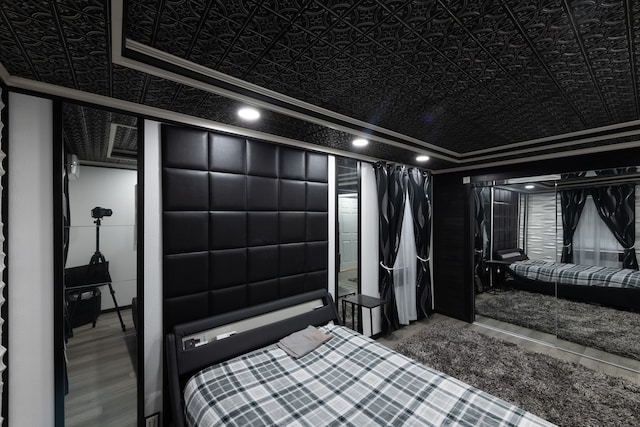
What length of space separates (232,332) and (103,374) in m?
0.93

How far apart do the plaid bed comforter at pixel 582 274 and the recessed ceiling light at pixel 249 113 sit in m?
4.31

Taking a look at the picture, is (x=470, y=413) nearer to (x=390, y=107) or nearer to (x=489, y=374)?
(x=489, y=374)

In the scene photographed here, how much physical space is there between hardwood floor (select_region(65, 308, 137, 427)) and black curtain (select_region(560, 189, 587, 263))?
16.1 feet

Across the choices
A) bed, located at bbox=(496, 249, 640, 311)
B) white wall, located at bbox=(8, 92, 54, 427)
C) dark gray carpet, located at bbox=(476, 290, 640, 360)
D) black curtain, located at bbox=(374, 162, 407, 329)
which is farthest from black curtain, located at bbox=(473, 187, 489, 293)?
white wall, located at bbox=(8, 92, 54, 427)

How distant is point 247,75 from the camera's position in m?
1.58

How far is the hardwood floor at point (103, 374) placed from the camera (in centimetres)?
178

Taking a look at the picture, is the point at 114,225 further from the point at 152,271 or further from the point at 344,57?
the point at 344,57

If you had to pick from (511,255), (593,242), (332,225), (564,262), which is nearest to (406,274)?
(332,225)

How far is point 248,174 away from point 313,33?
1.42 meters

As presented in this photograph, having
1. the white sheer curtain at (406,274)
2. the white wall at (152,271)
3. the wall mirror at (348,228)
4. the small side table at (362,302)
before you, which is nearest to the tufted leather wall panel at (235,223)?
the white wall at (152,271)

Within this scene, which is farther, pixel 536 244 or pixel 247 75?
pixel 536 244

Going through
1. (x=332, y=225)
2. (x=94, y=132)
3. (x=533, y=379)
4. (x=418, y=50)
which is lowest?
(x=533, y=379)

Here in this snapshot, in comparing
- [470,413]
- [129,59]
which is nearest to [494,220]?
[470,413]

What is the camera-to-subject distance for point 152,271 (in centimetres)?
195
